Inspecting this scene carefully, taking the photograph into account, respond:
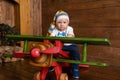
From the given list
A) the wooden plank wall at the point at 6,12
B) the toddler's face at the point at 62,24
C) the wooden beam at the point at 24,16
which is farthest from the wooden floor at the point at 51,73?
the wooden plank wall at the point at 6,12

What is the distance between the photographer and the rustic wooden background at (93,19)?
192 cm

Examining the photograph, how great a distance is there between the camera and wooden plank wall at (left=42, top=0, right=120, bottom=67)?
1.92 metres

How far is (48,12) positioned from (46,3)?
0.12 m

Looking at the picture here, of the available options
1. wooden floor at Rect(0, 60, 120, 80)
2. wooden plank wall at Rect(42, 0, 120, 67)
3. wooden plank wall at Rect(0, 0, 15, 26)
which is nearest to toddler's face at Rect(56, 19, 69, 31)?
wooden floor at Rect(0, 60, 120, 80)

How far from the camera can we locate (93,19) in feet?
6.84

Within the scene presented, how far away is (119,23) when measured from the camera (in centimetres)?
188

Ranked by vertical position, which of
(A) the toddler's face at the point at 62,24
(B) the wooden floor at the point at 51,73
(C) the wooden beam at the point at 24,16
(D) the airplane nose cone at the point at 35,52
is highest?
(C) the wooden beam at the point at 24,16

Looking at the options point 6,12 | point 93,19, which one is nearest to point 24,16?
point 6,12

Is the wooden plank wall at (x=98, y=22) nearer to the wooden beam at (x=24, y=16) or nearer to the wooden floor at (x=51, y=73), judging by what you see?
the wooden floor at (x=51, y=73)

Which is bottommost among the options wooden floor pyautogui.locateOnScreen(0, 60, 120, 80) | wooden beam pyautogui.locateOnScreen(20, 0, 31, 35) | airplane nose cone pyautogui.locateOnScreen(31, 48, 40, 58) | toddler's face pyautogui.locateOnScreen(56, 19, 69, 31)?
wooden floor pyautogui.locateOnScreen(0, 60, 120, 80)

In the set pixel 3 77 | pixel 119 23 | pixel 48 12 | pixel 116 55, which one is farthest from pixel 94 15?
pixel 3 77

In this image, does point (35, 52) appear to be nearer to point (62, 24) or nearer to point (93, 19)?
point (62, 24)

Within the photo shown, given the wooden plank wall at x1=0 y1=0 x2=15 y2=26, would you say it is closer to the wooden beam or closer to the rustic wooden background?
the rustic wooden background

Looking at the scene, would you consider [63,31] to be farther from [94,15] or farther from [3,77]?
[94,15]
